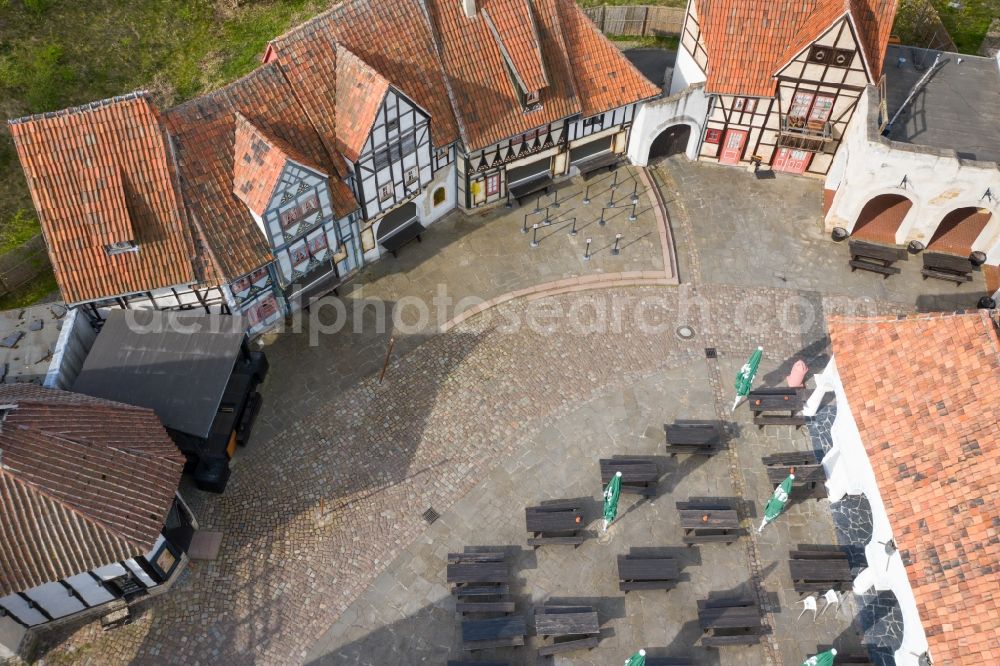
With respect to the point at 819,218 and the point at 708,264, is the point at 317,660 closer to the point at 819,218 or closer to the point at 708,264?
the point at 708,264

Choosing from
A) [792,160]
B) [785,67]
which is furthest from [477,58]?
[792,160]

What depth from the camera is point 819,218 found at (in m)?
37.3

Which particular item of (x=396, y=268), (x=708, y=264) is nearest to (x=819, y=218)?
(x=708, y=264)

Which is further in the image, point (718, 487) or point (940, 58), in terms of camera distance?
point (940, 58)

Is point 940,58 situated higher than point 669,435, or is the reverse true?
point 940,58

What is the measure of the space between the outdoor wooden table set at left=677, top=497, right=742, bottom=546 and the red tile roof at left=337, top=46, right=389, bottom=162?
1823 centimetres

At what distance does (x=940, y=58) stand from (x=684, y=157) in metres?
13.0

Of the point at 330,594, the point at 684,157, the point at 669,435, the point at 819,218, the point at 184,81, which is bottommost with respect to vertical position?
the point at 330,594

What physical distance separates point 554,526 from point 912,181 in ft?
71.4

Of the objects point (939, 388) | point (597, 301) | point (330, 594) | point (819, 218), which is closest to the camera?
point (939, 388)

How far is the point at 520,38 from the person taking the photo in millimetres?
33656

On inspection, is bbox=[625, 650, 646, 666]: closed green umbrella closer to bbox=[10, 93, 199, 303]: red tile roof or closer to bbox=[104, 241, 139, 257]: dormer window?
bbox=[10, 93, 199, 303]: red tile roof

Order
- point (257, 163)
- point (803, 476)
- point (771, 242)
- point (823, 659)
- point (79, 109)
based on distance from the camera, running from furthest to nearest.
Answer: point (771, 242)
point (257, 163)
point (803, 476)
point (79, 109)
point (823, 659)

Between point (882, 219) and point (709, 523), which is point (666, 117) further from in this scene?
point (709, 523)
